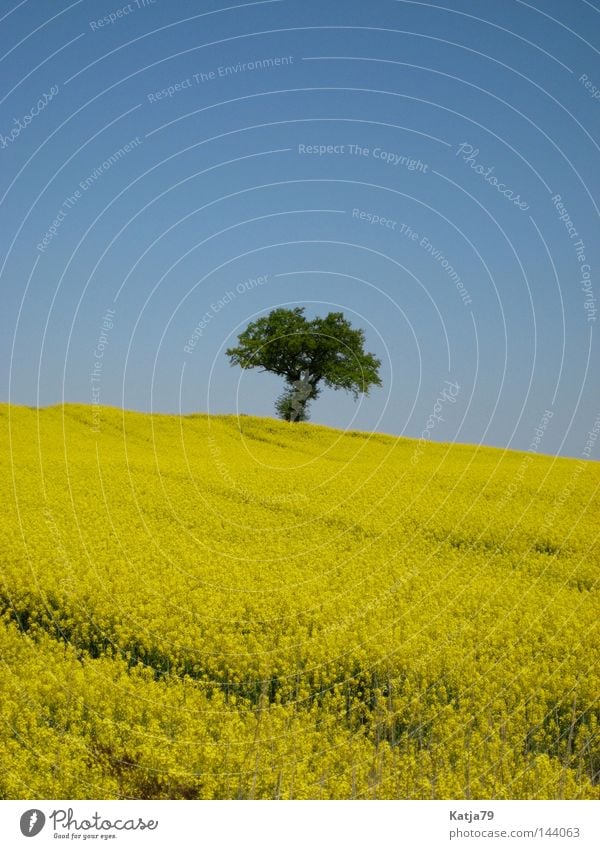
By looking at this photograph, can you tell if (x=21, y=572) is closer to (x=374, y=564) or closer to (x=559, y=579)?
(x=374, y=564)

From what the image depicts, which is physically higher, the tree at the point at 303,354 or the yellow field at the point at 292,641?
the tree at the point at 303,354

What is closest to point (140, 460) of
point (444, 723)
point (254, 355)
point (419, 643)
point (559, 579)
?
point (254, 355)

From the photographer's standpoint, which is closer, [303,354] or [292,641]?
[292,641]

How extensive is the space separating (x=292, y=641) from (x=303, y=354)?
30.4 meters

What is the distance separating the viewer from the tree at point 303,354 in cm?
4266

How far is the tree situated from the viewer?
42.7 m

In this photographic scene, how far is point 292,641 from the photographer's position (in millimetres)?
13359

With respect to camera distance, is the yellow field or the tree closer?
the yellow field

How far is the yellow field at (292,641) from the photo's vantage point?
9.43 m

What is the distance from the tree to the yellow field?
1679cm

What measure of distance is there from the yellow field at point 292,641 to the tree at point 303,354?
16788 mm

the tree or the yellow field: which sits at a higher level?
the tree

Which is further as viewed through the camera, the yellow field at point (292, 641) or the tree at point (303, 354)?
the tree at point (303, 354)

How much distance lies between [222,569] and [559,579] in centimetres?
770
